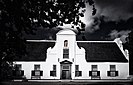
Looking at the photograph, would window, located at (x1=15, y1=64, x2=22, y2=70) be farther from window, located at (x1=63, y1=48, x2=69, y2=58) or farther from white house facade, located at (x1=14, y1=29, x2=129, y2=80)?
window, located at (x1=63, y1=48, x2=69, y2=58)

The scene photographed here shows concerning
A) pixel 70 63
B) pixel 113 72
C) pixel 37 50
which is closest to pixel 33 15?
pixel 70 63

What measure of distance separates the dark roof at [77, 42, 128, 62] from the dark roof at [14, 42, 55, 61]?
4869 mm

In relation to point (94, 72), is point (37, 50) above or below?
above

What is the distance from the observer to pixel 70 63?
33.2 m

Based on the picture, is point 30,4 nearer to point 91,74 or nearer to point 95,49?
point 91,74

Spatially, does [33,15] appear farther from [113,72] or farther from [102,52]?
[102,52]

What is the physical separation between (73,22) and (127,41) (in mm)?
38021

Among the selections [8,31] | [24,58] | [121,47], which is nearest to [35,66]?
[24,58]

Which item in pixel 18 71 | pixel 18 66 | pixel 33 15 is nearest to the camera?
pixel 33 15

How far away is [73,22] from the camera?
Answer: 6094 mm

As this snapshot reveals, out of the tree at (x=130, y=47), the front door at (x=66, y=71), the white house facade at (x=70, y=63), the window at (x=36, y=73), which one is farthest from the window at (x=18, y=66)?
the tree at (x=130, y=47)

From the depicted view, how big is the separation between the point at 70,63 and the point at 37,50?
538cm

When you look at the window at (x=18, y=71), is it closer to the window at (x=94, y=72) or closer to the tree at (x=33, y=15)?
the window at (x=94, y=72)

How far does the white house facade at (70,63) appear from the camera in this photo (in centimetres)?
3297
